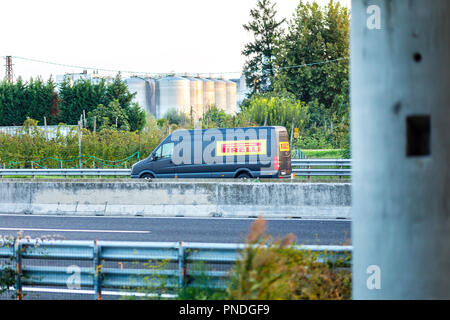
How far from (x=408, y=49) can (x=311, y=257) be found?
376 centimetres

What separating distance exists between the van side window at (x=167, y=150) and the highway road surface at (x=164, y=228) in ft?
22.8

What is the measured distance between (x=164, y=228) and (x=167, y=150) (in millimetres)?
9258

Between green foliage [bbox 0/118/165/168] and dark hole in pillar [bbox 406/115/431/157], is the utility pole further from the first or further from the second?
dark hole in pillar [bbox 406/115/431/157]

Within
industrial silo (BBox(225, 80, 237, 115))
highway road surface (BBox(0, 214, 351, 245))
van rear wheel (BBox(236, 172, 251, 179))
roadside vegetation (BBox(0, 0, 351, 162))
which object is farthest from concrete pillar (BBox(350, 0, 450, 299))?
industrial silo (BBox(225, 80, 237, 115))

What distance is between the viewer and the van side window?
23.7 meters

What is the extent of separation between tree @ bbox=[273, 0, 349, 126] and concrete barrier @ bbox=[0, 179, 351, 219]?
50834mm

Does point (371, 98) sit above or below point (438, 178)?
above

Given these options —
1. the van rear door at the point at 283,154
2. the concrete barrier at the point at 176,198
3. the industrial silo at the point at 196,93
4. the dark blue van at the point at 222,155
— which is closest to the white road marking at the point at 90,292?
the concrete barrier at the point at 176,198

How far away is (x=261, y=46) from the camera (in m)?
85.3

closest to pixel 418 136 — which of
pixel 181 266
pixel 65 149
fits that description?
pixel 181 266

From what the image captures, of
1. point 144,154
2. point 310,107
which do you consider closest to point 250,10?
point 310,107

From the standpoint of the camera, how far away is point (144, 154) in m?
34.4

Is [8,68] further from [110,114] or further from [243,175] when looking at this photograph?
[243,175]
